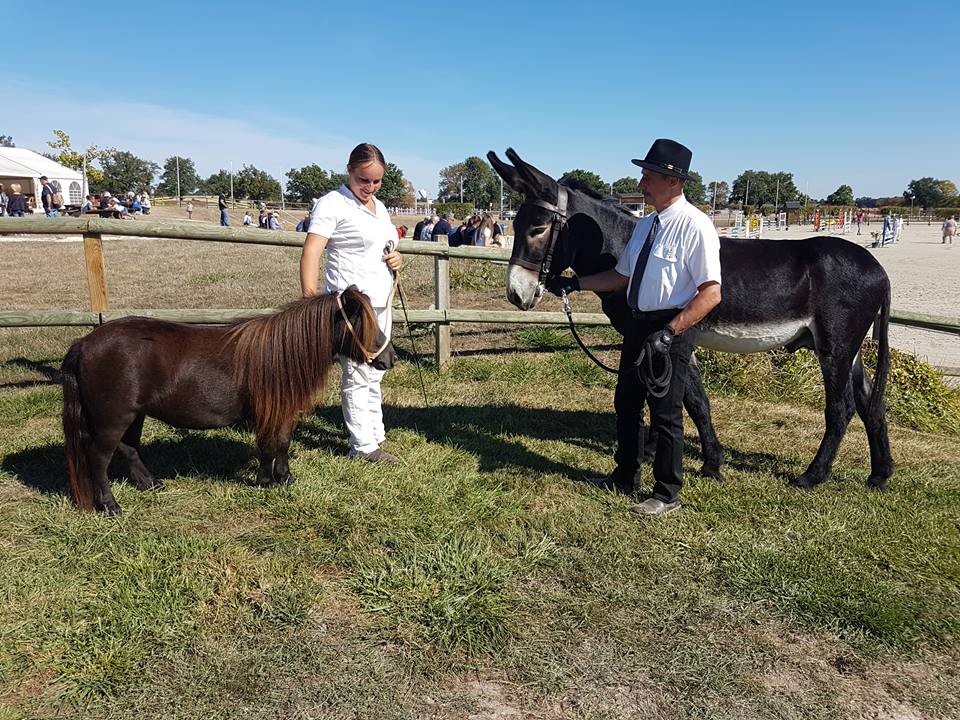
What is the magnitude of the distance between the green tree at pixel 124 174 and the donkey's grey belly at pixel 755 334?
93.1 m

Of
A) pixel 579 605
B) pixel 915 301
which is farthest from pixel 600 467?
pixel 915 301

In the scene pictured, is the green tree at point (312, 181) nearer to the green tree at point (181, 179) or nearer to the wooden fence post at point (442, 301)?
the green tree at point (181, 179)

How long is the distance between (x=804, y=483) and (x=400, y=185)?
10140cm

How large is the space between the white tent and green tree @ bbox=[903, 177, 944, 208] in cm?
12914

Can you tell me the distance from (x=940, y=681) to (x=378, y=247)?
3.57 m

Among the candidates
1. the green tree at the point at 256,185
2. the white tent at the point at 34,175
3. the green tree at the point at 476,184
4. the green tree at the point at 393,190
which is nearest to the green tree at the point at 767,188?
the green tree at the point at 476,184

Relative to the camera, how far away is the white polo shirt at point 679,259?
339cm

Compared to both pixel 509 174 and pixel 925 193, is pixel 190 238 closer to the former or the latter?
pixel 509 174

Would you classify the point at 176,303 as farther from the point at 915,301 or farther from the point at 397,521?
the point at 915,301

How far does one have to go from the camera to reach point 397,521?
365 cm

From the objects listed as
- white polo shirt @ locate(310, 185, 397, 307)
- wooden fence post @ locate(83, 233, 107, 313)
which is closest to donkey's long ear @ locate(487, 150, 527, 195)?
white polo shirt @ locate(310, 185, 397, 307)

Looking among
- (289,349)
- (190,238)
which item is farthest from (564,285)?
(190,238)

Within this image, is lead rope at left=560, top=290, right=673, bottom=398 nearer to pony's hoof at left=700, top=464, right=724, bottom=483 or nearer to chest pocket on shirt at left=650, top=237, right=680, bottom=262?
chest pocket on shirt at left=650, top=237, right=680, bottom=262

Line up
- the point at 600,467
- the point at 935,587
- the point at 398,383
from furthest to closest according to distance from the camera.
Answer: the point at 398,383
the point at 600,467
the point at 935,587
